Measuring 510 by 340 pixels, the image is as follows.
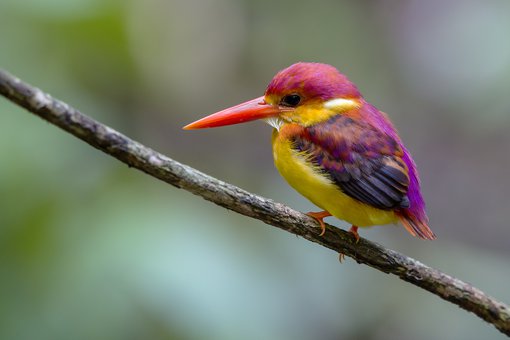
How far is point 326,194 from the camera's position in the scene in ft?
6.91

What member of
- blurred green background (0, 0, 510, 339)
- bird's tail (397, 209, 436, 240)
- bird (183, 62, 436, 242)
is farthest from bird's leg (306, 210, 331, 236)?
blurred green background (0, 0, 510, 339)

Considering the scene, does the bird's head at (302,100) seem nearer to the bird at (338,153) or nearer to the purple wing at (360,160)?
the bird at (338,153)

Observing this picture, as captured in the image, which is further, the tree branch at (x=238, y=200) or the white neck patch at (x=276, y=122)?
the white neck patch at (x=276, y=122)

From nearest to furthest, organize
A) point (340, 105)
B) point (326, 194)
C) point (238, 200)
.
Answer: point (238, 200)
point (326, 194)
point (340, 105)

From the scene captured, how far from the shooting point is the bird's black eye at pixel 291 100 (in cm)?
233

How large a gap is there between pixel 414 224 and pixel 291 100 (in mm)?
561

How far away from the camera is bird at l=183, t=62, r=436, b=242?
2.09 meters

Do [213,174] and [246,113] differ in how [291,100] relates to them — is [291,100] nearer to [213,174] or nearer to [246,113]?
[246,113]

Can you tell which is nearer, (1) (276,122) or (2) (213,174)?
(1) (276,122)

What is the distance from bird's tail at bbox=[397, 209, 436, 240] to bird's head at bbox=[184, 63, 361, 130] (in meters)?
0.38

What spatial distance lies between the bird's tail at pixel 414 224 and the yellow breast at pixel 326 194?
1.3 inches

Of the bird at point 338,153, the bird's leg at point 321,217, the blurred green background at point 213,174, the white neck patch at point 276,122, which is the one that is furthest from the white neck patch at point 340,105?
the blurred green background at point 213,174

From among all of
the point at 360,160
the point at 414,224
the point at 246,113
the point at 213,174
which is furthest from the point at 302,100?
the point at 213,174

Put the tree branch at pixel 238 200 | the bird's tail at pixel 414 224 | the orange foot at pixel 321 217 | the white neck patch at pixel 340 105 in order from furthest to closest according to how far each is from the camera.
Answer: the white neck patch at pixel 340 105 < the bird's tail at pixel 414 224 < the orange foot at pixel 321 217 < the tree branch at pixel 238 200
